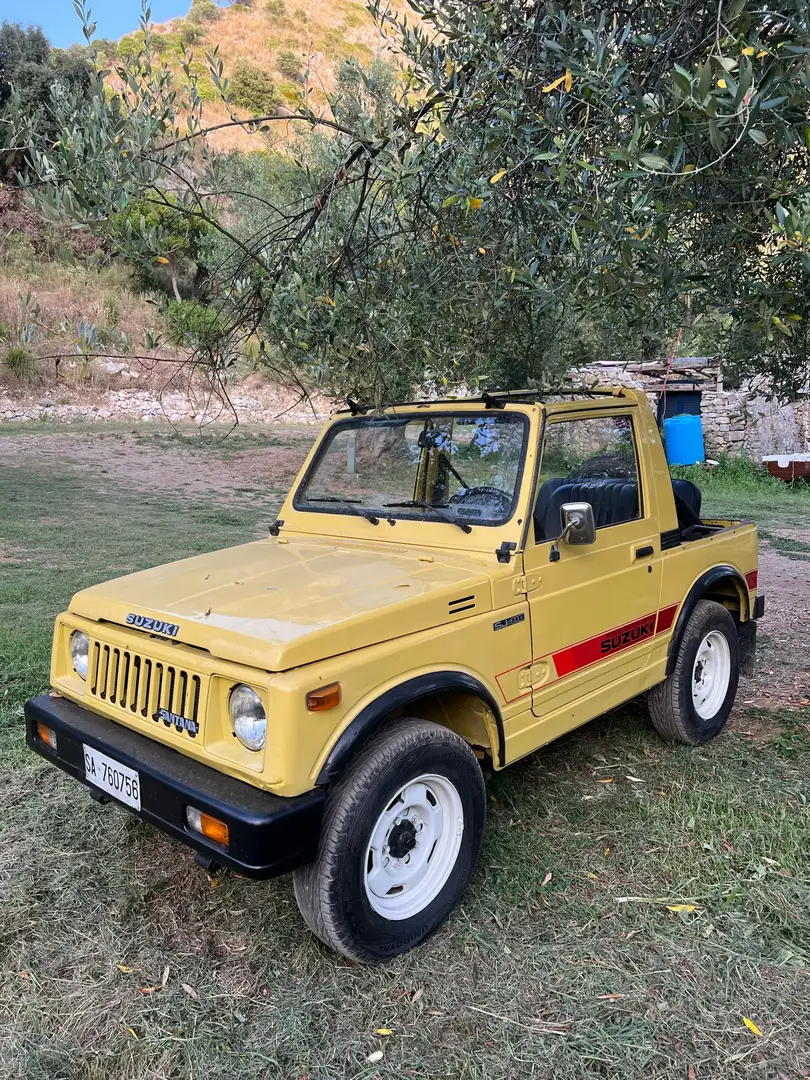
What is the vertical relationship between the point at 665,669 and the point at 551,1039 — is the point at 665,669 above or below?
above

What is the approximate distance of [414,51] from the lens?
3.91m

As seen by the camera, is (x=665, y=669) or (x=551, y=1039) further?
(x=665, y=669)

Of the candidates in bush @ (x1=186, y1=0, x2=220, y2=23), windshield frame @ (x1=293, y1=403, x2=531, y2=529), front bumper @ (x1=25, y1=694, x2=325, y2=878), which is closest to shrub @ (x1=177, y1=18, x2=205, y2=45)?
bush @ (x1=186, y1=0, x2=220, y2=23)

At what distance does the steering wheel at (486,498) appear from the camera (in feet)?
11.0

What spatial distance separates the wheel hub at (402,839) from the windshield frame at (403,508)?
1.26 metres

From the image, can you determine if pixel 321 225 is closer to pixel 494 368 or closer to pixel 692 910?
pixel 494 368

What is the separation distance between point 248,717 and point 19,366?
2042 cm

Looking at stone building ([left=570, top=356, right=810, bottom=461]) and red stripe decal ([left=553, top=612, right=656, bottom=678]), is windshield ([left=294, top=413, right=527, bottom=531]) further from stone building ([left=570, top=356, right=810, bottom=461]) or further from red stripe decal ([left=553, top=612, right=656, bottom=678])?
stone building ([left=570, top=356, right=810, bottom=461])

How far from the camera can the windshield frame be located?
3.35 meters

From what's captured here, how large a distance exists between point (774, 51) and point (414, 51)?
2032 mm

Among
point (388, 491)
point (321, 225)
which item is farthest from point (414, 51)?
point (388, 491)

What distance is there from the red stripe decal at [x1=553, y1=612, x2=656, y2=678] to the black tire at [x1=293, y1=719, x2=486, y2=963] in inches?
28.8

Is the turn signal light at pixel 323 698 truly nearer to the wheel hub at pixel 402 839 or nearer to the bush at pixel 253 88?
the wheel hub at pixel 402 839

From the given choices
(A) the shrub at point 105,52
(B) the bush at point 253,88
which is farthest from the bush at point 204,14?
(A) the shrub at point 105,52
